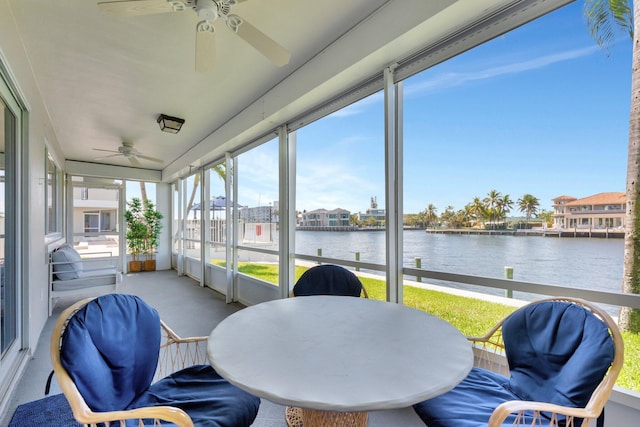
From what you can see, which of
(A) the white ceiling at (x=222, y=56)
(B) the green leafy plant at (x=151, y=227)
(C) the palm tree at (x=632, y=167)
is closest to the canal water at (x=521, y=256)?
(C) the palm tree at (x=632, y=167)


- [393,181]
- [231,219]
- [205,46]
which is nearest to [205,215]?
[231,219]

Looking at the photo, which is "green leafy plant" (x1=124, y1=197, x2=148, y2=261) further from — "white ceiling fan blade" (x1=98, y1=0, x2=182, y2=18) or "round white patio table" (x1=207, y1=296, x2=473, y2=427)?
"round white patio table" (x1=207, y1=296, x2=473, y2=427)

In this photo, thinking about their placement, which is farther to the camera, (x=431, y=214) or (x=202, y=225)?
(x=202, y=225)

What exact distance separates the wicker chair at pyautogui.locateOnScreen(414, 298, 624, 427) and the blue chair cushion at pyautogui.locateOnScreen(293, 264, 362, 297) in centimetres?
93

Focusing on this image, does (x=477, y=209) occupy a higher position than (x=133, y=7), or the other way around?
(x=133, y=7)

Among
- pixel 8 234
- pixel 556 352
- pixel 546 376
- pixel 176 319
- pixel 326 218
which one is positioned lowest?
pixel 176 319

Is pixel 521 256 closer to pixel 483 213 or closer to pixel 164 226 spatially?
pixel 483 213

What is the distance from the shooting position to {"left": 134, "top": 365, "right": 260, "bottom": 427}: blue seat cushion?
1.19 meters

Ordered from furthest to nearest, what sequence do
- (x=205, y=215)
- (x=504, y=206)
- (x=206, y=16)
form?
(x=205, y=215) → (x=504, y=206) → (x=206, y=16)

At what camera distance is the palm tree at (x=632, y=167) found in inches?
53.8

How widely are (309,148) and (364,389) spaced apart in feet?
9.31

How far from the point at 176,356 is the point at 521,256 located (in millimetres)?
2092

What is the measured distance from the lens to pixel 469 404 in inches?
49.8

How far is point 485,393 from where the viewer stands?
4.47ft
